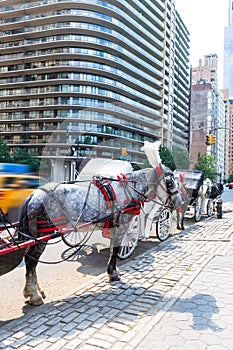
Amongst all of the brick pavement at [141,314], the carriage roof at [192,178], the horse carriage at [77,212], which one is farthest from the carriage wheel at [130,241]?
the carriage roof at [192,178]

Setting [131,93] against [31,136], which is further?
[131,93]

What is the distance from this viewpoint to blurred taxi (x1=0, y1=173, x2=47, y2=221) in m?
7.39

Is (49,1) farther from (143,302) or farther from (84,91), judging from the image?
(143,302)

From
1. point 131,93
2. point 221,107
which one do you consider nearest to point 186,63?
point 221,107

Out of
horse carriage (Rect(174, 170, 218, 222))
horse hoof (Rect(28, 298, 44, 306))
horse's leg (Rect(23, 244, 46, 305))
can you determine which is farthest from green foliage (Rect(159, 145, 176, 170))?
horse hoof (Rect(28, 298, 44, 306))

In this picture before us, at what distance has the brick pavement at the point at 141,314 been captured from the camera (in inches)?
121

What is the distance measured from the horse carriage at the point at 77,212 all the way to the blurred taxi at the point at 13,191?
264 centimetres

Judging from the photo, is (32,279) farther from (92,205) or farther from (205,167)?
(205,167)

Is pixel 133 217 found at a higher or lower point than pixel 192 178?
lower

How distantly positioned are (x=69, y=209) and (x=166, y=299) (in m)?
1.91

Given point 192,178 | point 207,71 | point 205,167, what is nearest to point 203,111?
point 207,71

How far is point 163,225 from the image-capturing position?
8.27 m

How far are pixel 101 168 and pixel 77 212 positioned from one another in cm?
139

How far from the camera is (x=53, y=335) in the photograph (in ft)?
10.5
